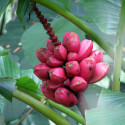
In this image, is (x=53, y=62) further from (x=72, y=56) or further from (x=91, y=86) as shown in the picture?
(x=91, y=86)

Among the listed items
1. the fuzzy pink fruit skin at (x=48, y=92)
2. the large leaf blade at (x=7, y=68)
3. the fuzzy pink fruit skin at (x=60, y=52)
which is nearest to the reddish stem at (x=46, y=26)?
the fuzzy pink fruit skin at (x=60, y=52)

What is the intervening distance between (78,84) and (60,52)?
0.10m

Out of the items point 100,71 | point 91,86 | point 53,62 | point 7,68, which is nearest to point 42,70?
point 53,62

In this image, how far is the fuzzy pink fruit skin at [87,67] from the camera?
667mm

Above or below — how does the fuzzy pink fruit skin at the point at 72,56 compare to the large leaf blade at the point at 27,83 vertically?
above

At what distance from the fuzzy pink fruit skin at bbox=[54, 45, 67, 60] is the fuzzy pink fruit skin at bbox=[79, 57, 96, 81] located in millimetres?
54

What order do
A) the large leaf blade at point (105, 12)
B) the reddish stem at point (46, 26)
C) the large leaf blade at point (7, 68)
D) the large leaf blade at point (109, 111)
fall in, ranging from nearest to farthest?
the large leaf blade at point (109, 111)
the reddish stem at point (46, 26)
the large leaf blade at point (105, 12)
the large leaf blade at point (7, 68)

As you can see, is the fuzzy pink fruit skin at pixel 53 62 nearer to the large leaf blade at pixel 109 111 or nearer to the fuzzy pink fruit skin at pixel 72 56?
the fuzzy pink fruit skin at pixel 72 56

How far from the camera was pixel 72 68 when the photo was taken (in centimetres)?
67

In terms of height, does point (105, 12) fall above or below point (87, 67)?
above

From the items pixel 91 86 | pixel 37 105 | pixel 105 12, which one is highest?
pixel 105 12

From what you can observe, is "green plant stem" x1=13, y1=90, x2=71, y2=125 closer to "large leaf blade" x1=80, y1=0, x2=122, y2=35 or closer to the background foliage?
the background foliage

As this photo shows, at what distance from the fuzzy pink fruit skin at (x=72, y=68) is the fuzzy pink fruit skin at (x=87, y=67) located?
Answer: 0.01 metres

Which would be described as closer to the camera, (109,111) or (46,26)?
(109,111)
